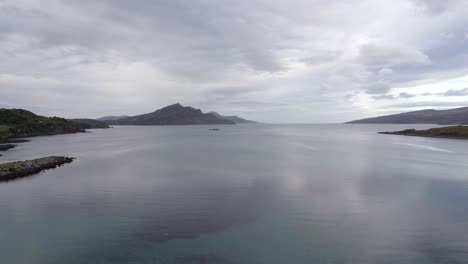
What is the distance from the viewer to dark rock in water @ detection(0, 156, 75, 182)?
36.7 meters

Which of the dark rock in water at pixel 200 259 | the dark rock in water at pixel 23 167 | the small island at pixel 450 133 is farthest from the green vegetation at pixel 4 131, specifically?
the small island at pixel 450 133

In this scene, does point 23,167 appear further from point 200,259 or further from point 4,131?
point 4,131

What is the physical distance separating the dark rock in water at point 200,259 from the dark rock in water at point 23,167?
1369 inches

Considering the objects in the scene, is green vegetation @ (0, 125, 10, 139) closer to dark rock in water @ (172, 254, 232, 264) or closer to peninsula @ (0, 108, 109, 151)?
peninsula @ (0, 108, 109, 151)

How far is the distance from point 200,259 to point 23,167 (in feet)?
130

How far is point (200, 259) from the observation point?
47.7ft

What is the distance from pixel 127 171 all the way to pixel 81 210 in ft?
69.1

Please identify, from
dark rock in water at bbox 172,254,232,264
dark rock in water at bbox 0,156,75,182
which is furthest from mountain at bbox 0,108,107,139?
dark rock in water at bbox 172,254,232,264

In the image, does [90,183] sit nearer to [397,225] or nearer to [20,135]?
[397,225]

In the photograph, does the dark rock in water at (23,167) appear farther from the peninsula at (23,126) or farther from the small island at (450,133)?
the small island at (450,133)

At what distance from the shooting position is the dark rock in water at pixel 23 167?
3671cm

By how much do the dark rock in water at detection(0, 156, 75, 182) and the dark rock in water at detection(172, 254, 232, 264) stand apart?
3477 cm

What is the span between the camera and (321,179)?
3744 cm

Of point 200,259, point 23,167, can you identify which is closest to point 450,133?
point 200,259
